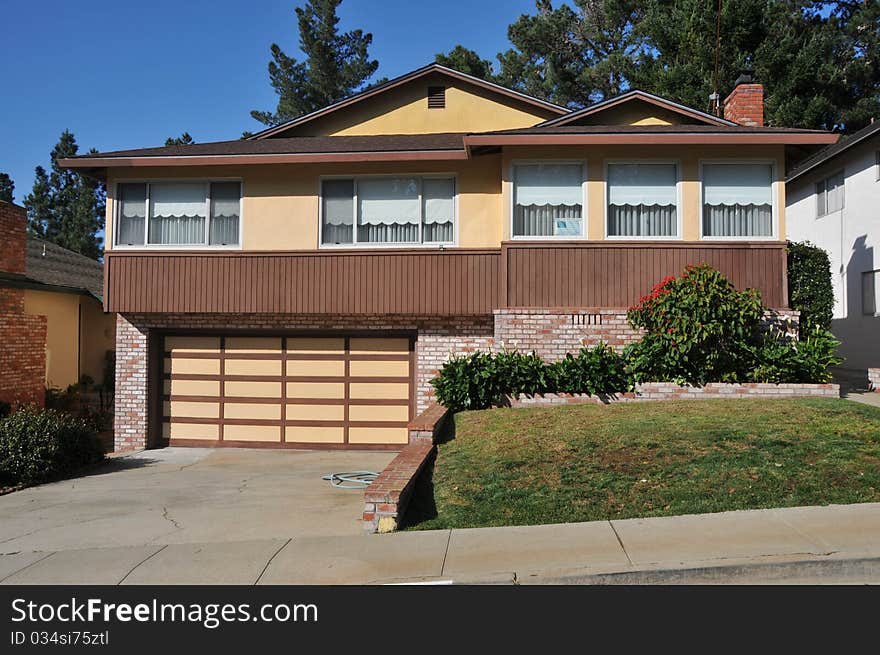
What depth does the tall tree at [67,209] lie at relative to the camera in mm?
50656

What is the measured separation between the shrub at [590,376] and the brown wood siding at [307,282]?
2138 mm

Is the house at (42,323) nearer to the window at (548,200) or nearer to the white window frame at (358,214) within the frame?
the white window frame at (358,214)

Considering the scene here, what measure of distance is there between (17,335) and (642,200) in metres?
12.7

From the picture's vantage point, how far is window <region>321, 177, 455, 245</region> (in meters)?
13.0

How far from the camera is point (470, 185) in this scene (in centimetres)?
1291

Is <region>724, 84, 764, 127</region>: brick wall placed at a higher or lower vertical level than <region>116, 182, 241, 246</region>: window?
higher

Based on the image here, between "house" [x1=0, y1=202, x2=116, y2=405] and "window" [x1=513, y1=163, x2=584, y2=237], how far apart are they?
10.4m

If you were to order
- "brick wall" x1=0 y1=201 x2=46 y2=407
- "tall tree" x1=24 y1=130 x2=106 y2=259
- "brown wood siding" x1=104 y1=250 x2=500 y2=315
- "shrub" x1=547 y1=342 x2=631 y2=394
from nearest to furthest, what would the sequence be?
"shrub" x1=547 y1=342 x2=631 y2=394 < "brown wood siding" x1=104 y1=250 x2=500 y2=315 < "brick wall" x1=0 y1=201 x2=46 y2=407 < "tall tree" x1=24 y1=130 x2=106 y2=259

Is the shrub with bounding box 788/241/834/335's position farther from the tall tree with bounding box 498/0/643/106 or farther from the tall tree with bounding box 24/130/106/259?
the tall tree with bounding box 24/130/106/259

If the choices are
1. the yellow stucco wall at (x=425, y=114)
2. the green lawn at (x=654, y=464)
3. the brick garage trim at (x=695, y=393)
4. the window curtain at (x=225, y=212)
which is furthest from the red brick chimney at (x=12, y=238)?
the brick garage trim at (x=695, y=393)

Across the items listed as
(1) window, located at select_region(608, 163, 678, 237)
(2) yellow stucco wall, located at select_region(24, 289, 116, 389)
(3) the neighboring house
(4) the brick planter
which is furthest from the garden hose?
(3) the neighboring house

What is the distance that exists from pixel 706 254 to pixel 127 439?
11.2 m

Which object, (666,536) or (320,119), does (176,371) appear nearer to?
(320,119)

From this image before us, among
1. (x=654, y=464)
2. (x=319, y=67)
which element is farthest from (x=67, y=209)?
(x=654, y=464)
